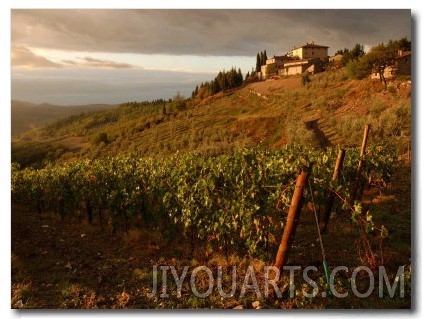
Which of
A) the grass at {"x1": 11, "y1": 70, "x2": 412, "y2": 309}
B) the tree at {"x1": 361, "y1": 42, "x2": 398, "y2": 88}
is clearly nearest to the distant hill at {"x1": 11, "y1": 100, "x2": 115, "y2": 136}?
the grass at {"x1": 11, "y1": 70, "x2": 412, "y2": 309}

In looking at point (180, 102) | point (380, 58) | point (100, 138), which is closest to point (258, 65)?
point (180, 102)

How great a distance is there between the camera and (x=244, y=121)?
18.3ft

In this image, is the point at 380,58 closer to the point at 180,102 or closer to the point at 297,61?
the point at 297,61

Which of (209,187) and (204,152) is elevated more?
(204,152)

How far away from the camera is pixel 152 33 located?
206 inches

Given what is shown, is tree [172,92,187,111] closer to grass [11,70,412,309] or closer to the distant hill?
grass [11,70,412,309]

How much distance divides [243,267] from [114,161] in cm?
257

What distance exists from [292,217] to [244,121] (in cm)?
182

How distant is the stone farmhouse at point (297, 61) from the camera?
5395mm

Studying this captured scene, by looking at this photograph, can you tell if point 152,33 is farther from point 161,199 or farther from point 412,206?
point 412,206

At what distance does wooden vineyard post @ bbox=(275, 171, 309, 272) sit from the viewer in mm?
4129

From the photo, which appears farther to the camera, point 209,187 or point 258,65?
point 258,65

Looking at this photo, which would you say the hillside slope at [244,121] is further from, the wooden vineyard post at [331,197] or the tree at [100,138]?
the wooden vineyard post at [331,197]

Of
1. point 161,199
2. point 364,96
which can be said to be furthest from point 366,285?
point 161,199
